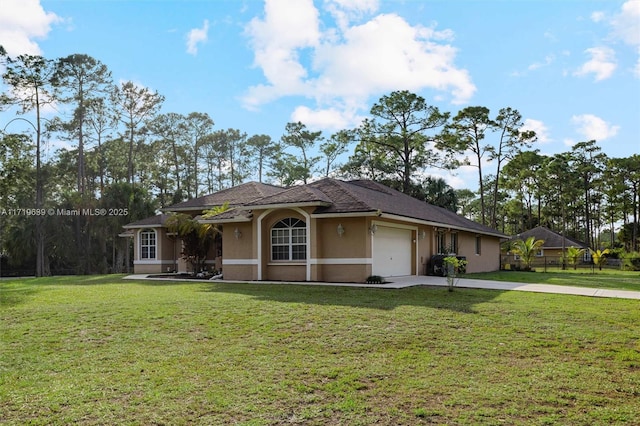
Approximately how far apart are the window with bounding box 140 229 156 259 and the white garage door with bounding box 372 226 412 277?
13.7m

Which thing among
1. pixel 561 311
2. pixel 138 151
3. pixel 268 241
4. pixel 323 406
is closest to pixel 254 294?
pixel 268 241

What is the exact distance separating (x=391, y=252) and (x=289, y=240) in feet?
13.1

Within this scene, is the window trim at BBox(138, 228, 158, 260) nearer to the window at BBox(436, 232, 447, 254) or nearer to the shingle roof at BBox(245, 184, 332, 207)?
the shingle roof at BBox(245, 184, 332, 207)

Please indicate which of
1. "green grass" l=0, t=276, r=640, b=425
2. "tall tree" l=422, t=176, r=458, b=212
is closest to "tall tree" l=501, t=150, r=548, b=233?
"tall tree" l=422, t=176, r=458, b=212

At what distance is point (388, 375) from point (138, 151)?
151ft

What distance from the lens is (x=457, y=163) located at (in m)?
44.1

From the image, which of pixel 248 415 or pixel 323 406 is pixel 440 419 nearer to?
pixel 323 406

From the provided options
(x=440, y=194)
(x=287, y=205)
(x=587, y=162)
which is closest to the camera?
(x=287, y=205)

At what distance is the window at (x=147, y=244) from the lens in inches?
1044

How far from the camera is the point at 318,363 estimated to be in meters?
6.59

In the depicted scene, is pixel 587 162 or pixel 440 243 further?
A: pixel 587 162

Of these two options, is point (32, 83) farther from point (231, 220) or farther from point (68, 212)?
point (231, 220)

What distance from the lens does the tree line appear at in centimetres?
3634

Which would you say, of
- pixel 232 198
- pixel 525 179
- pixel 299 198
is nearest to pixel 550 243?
pixel 525 179
